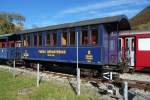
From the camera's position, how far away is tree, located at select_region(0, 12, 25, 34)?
69.4 meters

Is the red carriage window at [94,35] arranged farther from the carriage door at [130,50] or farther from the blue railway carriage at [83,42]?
the carriage door at [130,50]

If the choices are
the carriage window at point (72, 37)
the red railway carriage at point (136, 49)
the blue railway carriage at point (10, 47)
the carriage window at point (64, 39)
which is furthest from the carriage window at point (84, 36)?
the blue railway carriage at point (10, 47)

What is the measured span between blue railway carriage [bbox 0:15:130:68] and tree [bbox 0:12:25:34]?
4781cm

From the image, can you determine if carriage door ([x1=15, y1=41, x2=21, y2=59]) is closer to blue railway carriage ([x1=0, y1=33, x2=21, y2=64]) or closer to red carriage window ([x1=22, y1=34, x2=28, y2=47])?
blue railway carriage ([x1=0, y1=33, x2=21, y2=64])

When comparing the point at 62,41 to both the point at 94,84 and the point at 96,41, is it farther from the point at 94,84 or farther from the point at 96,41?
the point at 94,84

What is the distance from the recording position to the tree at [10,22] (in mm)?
69438

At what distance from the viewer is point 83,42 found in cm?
1800

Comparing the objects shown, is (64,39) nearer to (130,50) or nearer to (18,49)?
(130,50)

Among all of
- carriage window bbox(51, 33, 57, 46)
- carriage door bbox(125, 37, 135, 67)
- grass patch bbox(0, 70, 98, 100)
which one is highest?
carriage window bbox(51, 33, 57, 46)

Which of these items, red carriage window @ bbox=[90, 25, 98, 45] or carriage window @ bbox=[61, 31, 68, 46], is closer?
red carriage window @ bbox=[90, 25, 98, 45]

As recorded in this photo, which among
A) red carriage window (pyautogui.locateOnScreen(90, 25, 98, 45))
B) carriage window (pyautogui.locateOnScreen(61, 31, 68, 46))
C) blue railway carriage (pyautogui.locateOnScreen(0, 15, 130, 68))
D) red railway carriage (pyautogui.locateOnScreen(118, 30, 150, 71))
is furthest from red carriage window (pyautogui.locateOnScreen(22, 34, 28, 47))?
red carriage window (pyautogui.locateOnScreen(90, 25, 98, 45))

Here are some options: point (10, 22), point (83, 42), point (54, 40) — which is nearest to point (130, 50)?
point (54, 40)

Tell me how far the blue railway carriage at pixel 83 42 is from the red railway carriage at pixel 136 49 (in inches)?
110

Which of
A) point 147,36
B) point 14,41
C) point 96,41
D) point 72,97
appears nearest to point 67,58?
point 96,41
